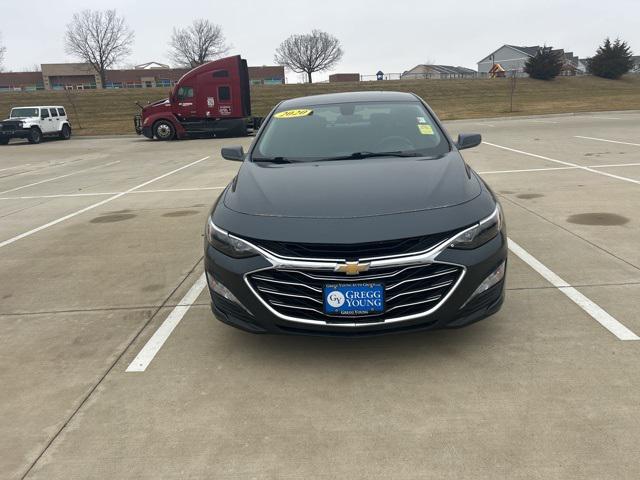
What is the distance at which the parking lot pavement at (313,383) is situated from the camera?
238 centimetres

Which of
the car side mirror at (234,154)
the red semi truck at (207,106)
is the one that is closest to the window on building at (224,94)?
the red semi truck at (207,106)

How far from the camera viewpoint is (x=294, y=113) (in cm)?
486

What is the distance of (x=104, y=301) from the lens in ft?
14.5

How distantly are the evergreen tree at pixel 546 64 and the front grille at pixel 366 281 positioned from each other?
57.9 meters

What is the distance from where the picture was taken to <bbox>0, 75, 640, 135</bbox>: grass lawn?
34741mm

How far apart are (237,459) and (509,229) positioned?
4.53 meters

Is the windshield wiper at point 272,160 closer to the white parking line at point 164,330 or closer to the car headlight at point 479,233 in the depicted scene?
the white parking line at point 164,330

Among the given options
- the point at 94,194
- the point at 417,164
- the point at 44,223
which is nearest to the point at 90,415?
the point at 417,164

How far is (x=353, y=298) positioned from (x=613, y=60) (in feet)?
213

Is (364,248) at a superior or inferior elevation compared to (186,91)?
inferior

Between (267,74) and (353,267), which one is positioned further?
(267,74)

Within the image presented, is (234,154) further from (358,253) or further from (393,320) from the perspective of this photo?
Result: (393,320)

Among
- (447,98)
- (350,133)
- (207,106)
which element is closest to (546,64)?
(447,98)

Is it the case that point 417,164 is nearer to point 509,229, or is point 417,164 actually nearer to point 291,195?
point 291,195
